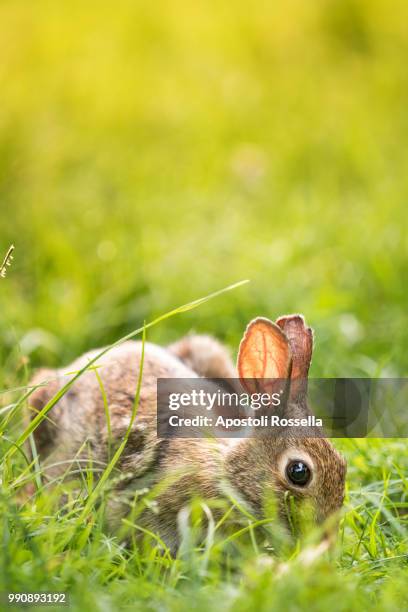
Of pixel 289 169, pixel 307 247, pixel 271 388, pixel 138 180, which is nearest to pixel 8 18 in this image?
pixel 138 180

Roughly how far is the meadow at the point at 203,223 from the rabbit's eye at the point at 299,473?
0.26m

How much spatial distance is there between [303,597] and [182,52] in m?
9.32

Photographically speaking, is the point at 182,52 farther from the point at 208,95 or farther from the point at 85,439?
the point at 85,439

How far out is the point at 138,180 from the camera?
8.48 metres

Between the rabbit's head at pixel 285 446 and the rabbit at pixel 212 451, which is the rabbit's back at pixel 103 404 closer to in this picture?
the rabbit at pixel 212 451

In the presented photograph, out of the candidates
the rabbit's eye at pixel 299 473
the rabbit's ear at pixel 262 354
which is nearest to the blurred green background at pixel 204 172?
the rabbit's ear at pixel 262 354

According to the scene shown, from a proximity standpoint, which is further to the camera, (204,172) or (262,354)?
(204,172)

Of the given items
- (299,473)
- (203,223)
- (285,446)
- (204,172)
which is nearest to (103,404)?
(285,446)

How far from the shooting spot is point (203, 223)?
7.58 m

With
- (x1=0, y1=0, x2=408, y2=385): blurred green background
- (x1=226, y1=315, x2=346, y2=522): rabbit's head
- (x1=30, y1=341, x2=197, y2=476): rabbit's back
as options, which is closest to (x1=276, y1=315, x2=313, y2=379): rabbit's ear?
(x1=226, y1=315, x2=346, y2=522): rabbit's head

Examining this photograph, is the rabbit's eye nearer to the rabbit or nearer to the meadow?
the rabbit

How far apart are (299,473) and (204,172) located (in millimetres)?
5625

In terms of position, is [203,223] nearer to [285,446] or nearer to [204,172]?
[204,172]

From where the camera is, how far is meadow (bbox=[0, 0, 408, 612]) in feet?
10.2
